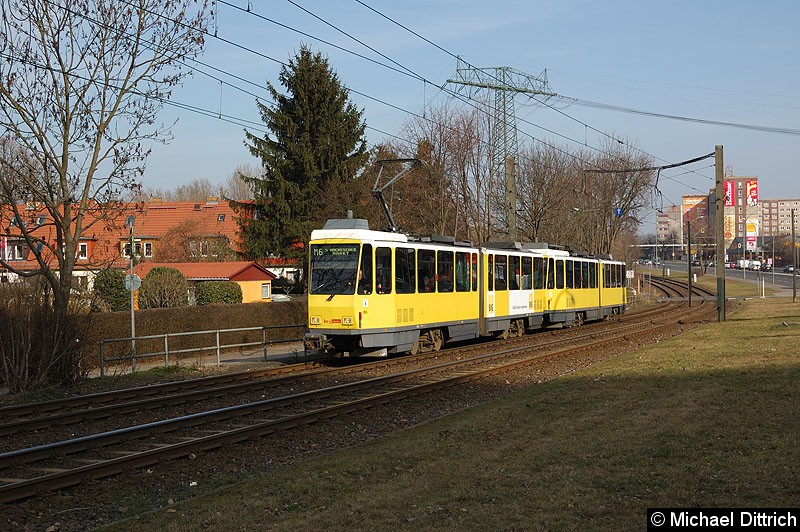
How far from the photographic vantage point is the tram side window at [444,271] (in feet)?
76.9

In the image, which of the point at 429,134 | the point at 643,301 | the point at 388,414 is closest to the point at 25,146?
the point at 388,414

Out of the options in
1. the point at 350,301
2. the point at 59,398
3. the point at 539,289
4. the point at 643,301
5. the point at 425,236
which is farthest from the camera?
the point at 643,301

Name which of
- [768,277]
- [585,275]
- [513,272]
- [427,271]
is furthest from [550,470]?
[768,277]

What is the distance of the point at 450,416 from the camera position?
1349 cm

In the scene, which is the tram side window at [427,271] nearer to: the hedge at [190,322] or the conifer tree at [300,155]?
the hedge at [190,322]

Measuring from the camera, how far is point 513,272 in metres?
29.1

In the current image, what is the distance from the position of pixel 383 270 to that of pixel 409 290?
1.27m

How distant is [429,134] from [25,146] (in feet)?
93.0

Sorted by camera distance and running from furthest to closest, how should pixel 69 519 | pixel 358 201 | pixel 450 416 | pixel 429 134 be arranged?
pixel 358 201, pixel 429 134, pixel 450 416, pixel 69 519

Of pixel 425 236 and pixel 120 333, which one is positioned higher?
pixel 425 236

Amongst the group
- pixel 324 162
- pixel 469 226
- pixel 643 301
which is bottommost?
pixel 643 301

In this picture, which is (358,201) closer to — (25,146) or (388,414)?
(25,146)

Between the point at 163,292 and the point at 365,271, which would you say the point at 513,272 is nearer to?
the point at 365,271

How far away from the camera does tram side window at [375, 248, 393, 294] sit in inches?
814
